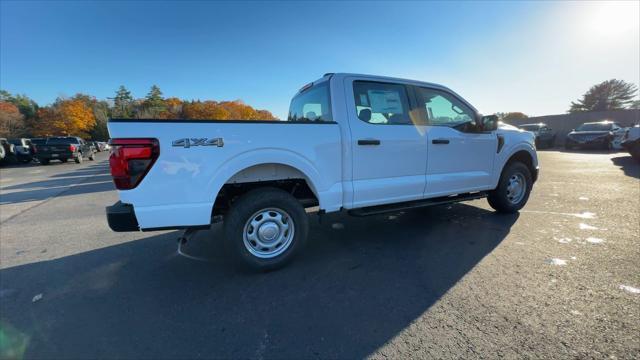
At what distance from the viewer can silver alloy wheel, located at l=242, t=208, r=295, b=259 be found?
9.34ft

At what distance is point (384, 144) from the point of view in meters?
3.24

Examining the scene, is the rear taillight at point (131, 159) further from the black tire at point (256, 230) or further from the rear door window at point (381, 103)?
the rear door window at point (381, 103)

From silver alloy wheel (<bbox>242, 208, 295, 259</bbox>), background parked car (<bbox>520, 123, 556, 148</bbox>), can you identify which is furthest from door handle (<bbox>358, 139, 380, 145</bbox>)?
background parked car (<bbox>520, 123, 556, 148</bbox>)

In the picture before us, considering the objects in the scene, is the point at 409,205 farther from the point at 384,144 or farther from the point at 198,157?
the point at 198,157

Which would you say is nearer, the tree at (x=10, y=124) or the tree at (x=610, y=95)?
the tree at (x=10, y=124)

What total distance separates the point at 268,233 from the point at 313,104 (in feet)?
5.81

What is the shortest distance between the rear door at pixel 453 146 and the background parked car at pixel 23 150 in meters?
26.4

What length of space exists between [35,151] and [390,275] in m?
24.5

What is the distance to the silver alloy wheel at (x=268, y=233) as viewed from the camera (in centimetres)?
285

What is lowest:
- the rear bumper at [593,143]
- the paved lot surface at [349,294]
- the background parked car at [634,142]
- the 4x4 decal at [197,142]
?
the paved lot surface at [349,294]

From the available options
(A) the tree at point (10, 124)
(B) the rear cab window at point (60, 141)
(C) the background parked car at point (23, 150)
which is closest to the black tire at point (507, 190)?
(B) the rear cab window at point (60, 141)

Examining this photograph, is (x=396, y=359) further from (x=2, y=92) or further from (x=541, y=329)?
(x=2, y=92)

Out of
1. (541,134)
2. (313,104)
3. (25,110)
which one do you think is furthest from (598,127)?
(25,110)

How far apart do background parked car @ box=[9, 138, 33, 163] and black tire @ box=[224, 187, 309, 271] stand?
993 inches
